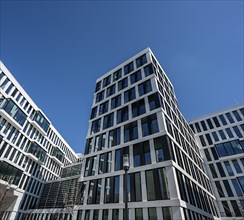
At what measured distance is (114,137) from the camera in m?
25.1

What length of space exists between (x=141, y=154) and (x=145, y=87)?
469 inches

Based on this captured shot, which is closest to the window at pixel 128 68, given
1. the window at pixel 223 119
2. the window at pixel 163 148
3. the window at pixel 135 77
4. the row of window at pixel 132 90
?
the window at pixel 135 77

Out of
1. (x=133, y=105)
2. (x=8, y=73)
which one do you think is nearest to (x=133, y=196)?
(x=133, y=105)

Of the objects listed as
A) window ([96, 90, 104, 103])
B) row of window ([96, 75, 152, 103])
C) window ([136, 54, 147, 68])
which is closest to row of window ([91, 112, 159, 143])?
row of window ([96, 75, 152, 103])

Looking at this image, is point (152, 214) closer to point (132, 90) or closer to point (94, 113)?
point (132, 90)

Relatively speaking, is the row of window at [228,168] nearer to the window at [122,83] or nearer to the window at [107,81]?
the window at [122,83]

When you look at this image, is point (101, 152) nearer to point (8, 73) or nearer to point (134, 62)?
point (134, 62)

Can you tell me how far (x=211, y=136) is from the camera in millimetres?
40719

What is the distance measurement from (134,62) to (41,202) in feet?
135

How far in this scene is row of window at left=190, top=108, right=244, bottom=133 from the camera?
39.1m

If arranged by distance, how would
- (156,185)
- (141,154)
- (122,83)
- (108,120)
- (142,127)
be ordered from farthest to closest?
(122,83)
(108,120)
(142,127)
(141,154)
(156,185)

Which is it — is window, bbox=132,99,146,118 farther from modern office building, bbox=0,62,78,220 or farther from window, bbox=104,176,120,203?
modern office building, bbox=0,62,78,220

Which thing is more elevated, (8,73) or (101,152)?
(8,73)

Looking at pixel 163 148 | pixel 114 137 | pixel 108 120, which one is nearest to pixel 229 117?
pixel 163 148
